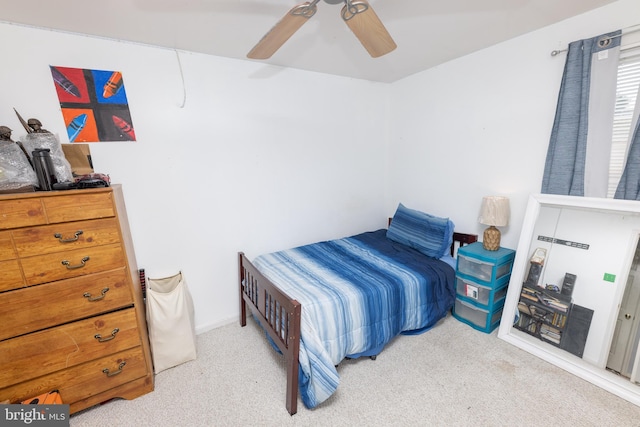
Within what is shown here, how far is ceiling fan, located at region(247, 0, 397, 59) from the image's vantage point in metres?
1.14

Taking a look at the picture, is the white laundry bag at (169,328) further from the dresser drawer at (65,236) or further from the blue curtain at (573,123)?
the blue curtain at (573,123)

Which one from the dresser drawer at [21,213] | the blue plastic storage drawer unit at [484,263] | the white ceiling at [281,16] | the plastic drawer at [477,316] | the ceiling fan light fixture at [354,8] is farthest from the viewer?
the plastic drawer at [477,316]

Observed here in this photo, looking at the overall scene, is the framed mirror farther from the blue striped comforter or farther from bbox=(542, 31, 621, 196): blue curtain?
the blue striped comforter

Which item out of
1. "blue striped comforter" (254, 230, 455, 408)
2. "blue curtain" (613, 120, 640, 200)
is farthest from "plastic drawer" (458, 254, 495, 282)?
"blue curtain" (613, 120, 640, 200)

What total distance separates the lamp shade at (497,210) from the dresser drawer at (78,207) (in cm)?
267

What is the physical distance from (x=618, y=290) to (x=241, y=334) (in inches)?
109

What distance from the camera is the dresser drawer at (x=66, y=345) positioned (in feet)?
4.53

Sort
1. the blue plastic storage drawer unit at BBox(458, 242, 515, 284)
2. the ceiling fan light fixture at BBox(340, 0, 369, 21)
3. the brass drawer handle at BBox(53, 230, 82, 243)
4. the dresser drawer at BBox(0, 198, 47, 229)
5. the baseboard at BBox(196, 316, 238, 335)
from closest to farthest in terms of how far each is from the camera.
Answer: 1. the ceiling fan light fixture at BBox(340, 0, 369, 21)
2. the dresser drawer at BBox(0, 198, 47, 229)
3. the brass drawer handle at BBox(53, 230, 82, 243)
4. the blue plastic storage drawer unit at BBox(458, 242, 515, 284)
5. the baseboard at BBox(196, 316, 238, 335)

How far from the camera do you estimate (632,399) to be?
1588 mm

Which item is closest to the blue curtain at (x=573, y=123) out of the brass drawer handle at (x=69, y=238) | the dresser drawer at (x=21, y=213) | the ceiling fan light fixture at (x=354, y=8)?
the ceiling fan light fixture at (x=354, y=8)

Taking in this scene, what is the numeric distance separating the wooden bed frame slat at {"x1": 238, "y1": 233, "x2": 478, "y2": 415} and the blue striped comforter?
0.22 feet

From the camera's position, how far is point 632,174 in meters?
1.64

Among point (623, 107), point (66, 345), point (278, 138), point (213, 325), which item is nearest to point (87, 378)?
point (66, 345)

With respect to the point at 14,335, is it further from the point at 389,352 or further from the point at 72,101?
the point at 389,352
